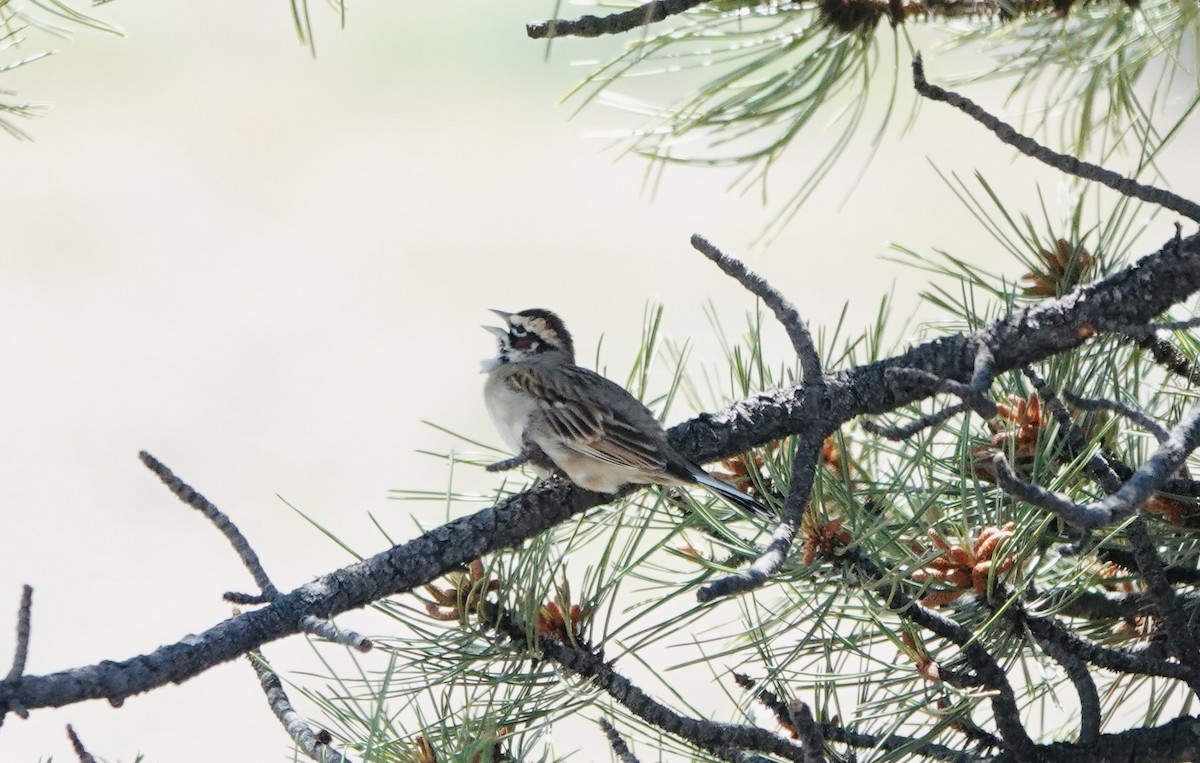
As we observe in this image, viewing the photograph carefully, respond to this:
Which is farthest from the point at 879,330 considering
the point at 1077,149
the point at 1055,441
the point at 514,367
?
the point at 514,367

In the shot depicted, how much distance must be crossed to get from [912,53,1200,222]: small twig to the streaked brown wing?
0.38m

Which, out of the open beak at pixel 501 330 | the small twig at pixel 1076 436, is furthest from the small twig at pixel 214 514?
the open beak at pixel 501 330

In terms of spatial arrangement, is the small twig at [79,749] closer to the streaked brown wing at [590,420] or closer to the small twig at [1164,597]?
the streaked brown wing at [590,420]

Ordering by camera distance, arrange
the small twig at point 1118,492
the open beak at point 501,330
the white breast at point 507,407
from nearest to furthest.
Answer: the small twig at point 1118,492 < the white breast at point 507,407 < the open beak at point 501,330

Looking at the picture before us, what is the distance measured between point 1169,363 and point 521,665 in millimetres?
596

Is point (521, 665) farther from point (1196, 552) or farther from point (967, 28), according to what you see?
point (967, 28)

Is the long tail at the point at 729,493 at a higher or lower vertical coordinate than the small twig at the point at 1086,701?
higher

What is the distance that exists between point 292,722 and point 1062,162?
2.14ft

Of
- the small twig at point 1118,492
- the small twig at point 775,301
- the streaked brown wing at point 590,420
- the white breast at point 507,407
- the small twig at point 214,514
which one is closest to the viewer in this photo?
the small twig at point 1118,492

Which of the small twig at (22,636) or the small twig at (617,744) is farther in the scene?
the small twig at (617,744)

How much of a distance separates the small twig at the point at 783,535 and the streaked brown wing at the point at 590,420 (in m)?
0.25

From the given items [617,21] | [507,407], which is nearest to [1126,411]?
[617,21]

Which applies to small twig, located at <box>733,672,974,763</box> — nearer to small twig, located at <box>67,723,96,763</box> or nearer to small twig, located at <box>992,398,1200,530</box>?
small twig, located at <box>992,398,1200,530</box>

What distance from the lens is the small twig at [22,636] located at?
59 cm
